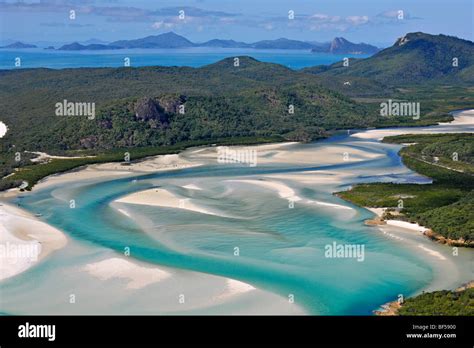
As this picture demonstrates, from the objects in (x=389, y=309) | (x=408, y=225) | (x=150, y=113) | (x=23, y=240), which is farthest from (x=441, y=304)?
(x=150, y=113)

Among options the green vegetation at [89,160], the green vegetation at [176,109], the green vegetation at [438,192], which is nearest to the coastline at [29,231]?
the green vegetation at [89,160]

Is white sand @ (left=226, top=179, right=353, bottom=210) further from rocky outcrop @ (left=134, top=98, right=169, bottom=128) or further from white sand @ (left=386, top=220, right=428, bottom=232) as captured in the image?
rocky outcrop @ (left=134, top=98, right=169, bottom=128)

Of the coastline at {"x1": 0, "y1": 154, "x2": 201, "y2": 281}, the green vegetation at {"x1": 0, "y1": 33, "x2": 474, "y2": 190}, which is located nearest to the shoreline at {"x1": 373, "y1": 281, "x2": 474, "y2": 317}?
the green vegetation at {"x1": 0, "y1": 33, "x2": 474, "y2": 190}

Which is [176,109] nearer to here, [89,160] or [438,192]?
[89,160]

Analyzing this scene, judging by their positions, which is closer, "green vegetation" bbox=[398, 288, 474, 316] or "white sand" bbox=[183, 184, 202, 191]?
"green vegetation" bbox=[398, 288, 474, 316]

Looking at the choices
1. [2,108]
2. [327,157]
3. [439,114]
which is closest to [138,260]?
[327,157]
